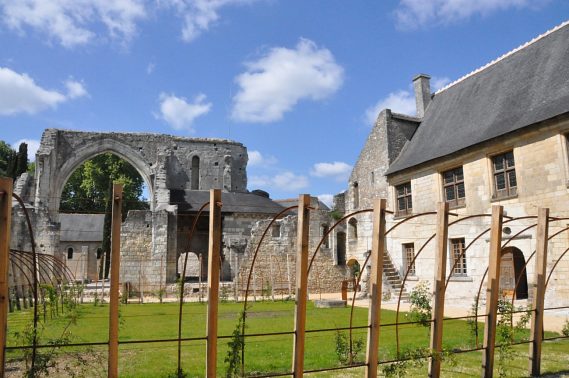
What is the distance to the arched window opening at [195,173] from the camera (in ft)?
101

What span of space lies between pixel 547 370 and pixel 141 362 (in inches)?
202

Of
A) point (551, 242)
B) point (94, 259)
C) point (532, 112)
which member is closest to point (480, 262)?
point (551, 242)

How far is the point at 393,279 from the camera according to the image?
1684cm

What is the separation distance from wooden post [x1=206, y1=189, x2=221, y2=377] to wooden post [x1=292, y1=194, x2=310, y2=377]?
28.3 inches

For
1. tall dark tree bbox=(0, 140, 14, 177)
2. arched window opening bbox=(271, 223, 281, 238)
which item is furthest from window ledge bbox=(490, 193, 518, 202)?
tall dark tree bbox=(0, 140, 14, 177)

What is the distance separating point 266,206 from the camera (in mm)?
25438

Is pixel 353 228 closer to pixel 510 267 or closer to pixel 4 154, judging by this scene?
pixel 510 267

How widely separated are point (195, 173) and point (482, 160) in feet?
69.8

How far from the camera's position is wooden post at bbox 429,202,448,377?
15.0ft

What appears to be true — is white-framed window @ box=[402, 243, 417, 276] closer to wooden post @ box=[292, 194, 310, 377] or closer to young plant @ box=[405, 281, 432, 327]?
young plant @ box=[405, 281, 432, 327]

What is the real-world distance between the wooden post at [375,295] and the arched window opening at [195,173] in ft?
89.6

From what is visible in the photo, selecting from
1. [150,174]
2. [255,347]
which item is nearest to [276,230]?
[150,174]

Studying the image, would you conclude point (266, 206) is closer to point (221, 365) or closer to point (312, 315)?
point (312, 315)

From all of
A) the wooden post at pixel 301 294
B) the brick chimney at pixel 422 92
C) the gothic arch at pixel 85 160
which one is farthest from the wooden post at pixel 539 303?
the gothic arch at pixel 85 160
